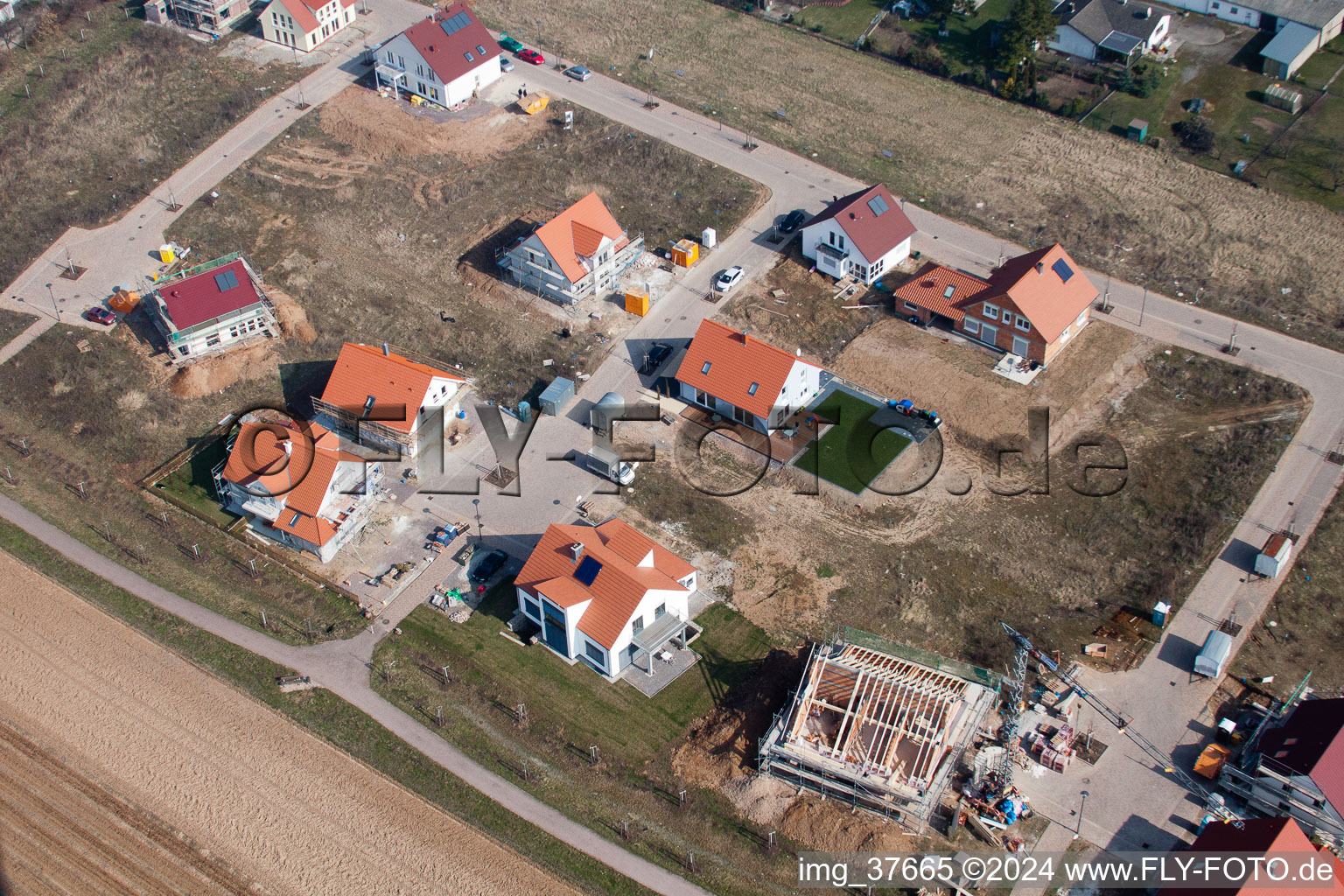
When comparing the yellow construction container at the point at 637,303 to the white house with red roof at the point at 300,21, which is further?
the white house with red roof at the point at 300,21

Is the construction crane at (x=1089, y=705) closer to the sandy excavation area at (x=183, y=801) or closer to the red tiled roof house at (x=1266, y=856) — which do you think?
the red tiled roof house at (x=1266, y=856)

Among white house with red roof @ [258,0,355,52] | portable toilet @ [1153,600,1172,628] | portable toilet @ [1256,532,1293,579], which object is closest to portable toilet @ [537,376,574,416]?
portable toilet @ [1153,600,1172,628]

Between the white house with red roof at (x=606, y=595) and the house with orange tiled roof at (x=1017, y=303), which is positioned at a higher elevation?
the house with orange tiled roof at (x=1017, y=303)

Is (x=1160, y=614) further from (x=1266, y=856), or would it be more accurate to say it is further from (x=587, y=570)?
(x=587, y=570)

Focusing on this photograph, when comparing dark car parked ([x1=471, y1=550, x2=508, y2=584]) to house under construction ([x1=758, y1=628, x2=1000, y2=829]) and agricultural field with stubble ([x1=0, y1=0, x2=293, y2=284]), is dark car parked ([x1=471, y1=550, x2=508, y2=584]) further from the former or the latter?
agricultural field with stubble ([x1=0, y1=0, x2=293, y2=284])

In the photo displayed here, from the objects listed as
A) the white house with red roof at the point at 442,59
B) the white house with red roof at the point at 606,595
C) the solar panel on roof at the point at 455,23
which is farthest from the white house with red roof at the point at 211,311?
the solar panel on roof at the point at 455,23

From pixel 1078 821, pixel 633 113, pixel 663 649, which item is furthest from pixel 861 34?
pixel 1078 821

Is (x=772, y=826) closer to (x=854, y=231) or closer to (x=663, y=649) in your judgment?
(x=663, y=649)
